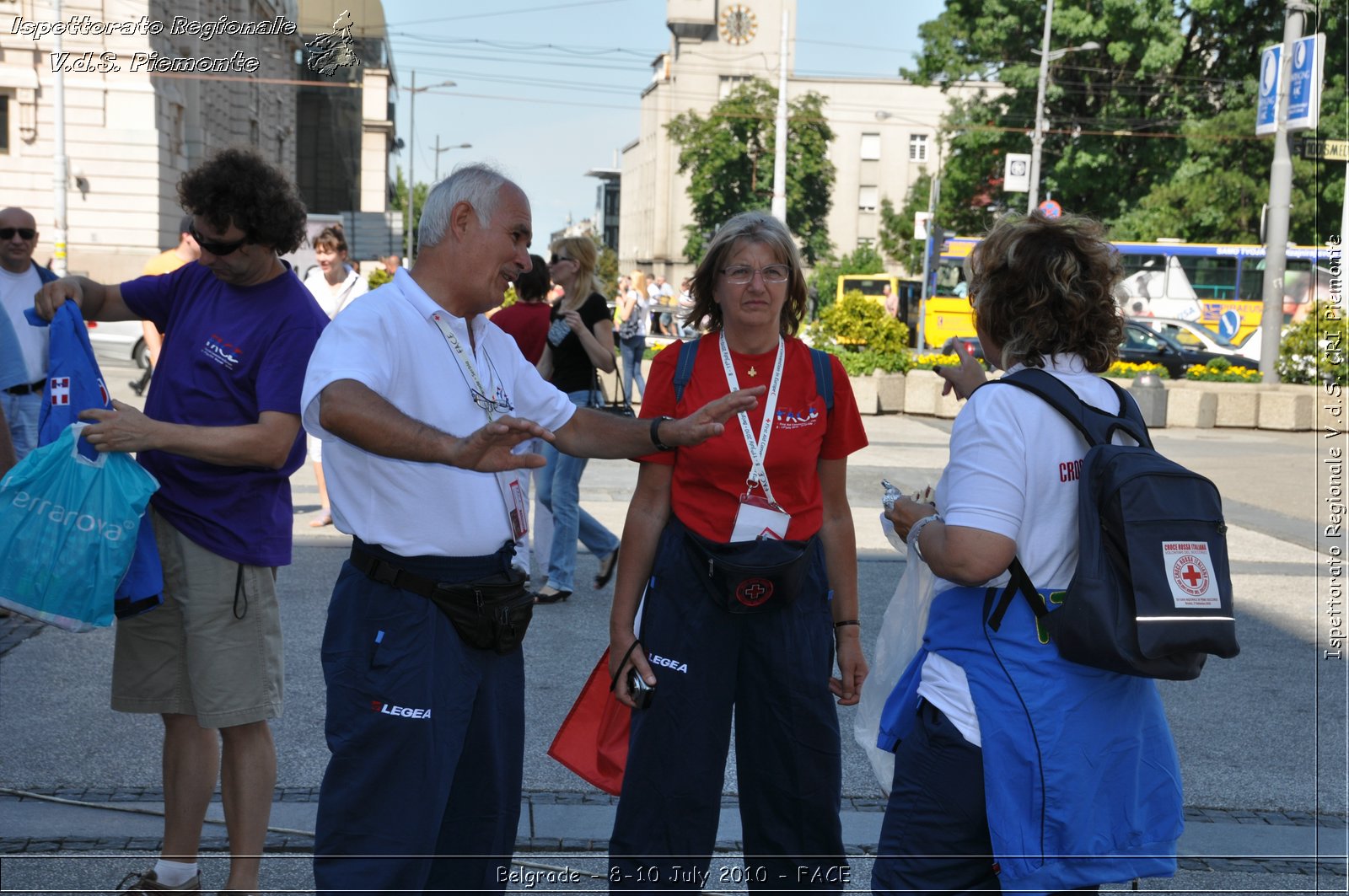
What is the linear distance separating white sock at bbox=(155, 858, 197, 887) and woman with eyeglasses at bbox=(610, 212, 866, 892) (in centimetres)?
127

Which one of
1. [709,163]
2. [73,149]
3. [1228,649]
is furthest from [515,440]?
[709,163]

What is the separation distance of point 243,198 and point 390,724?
1.47 m

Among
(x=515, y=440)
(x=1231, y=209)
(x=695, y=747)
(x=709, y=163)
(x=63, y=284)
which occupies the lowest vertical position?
(x=695, y=747)

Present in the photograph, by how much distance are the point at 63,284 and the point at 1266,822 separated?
4372 millimetres

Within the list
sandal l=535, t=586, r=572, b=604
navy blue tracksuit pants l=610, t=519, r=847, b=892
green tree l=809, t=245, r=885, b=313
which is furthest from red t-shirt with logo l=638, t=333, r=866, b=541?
green tree l=809, t=245, r=885, b=313

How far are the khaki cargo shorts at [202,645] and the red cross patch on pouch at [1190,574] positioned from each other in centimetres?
233

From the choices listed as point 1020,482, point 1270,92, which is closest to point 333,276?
point 1020,482

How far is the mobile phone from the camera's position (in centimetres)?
311

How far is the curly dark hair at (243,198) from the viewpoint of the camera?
127 inches

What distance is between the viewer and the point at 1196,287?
3538 cm

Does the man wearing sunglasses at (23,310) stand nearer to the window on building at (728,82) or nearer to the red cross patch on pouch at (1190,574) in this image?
the red cross patch on pouch at (1190,574)

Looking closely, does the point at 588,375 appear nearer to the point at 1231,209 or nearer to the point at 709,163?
the point at 1231,209

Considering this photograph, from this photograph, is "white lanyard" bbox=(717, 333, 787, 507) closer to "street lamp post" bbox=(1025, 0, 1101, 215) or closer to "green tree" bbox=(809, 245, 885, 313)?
"street lamp post" bbox=(1025, 0, 1101, 215)

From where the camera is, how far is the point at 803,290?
3.38 metres
